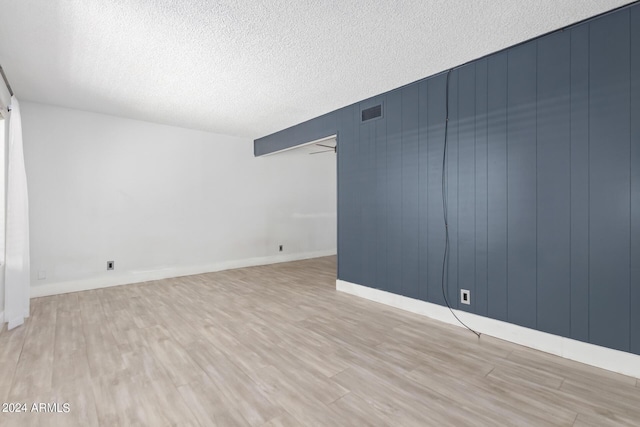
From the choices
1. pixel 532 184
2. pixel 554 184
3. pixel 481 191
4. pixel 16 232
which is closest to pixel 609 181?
pixel 554 184

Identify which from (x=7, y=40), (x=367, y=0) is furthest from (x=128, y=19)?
(x=367, y=0)

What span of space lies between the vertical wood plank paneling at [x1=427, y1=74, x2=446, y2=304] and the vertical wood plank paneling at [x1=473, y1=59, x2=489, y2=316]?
0.34m

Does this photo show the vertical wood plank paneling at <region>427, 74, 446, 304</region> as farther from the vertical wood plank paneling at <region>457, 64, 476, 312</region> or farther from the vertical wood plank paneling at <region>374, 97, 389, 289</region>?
the vertical wood plank paneling at <region>374, 97, 389, 289</region>

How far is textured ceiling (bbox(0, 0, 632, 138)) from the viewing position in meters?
2.04

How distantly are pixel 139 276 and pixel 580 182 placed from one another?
18.4 feet

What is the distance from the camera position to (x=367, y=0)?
197 cm

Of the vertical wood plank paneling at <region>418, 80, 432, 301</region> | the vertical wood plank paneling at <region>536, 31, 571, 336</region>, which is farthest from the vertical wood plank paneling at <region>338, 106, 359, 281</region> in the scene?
the vertical wood plank paneling at <region>536, 31, 571, 336</region>

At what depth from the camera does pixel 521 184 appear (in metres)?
2.51

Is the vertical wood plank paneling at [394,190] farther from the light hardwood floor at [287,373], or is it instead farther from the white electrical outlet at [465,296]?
the white electrical outlet at [465,296]

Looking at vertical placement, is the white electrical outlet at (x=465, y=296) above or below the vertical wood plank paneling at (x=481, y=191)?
below

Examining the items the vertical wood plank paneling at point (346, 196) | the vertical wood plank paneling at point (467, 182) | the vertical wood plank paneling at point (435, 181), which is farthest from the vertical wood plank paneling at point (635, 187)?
the vertical wood plank paneling at point (346, 196)

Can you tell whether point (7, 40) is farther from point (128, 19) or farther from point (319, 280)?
point (319, 280)

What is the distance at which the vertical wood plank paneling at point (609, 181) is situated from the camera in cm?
204

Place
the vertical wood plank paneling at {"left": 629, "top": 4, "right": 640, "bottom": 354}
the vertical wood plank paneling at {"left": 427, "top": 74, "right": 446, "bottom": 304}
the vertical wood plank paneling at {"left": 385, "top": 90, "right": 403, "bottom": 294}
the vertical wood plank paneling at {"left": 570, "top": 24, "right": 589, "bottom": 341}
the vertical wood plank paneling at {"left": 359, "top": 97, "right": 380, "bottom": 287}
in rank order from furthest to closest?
1. the vertical wood plank paneling at {"left": 359, "top": 97, "right": 380, "bottom": 287}
2. the vertical wood plank paneling at {"left": 385, "top": 90, "right": 403, "bottom": 294}
3. the vertical wood plank paneling at {"left": 427, "top": 74, "right": 446, "bottom": 304}
4. the vertical wood plank paneling at {"left": 570, "top": 24, "right": 589, "bottom": 341}
5. the vertical wood plank paneling at {"left": 629, "top": 4, "right": 640, "bottom": 354}
